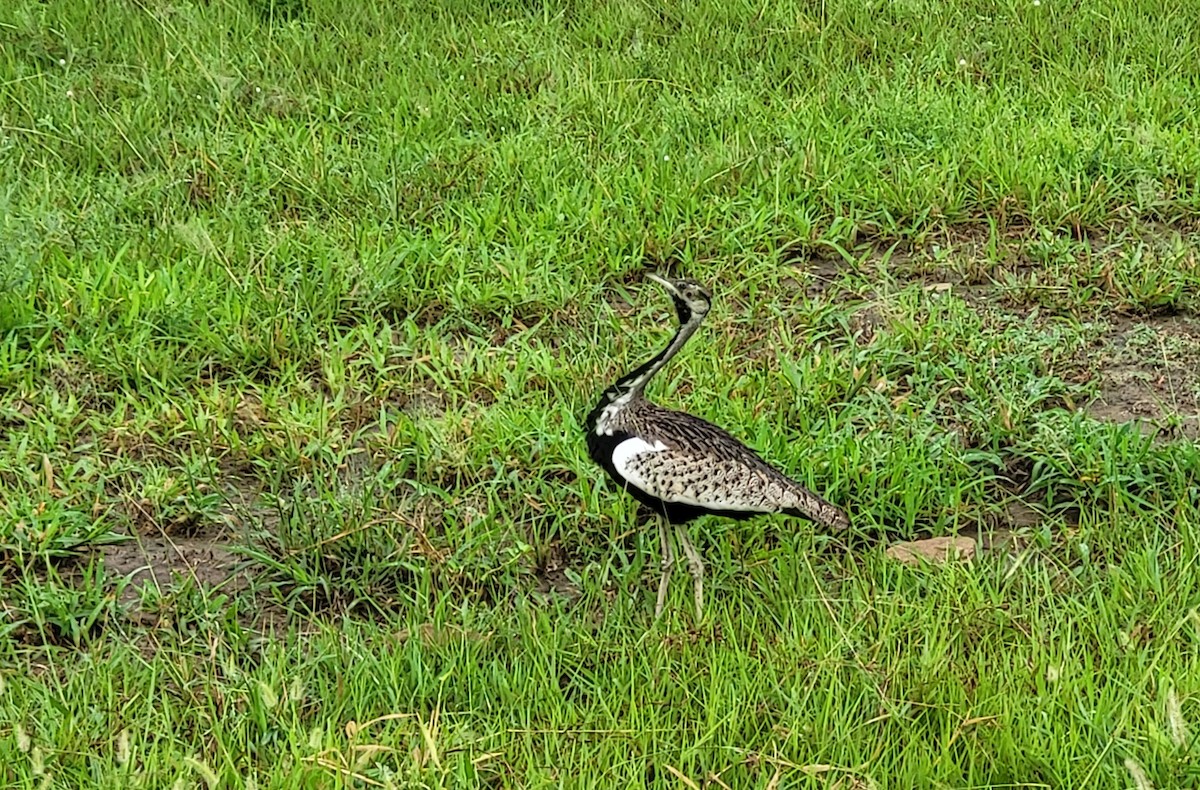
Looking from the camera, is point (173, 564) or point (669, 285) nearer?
point (669, 285)

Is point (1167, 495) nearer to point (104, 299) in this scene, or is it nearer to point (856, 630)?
point (856, 630)

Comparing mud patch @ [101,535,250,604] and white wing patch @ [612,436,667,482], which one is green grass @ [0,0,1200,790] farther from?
white wing patch @ [612,436,667,482]

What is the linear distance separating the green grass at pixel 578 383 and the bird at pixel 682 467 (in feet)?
0.67

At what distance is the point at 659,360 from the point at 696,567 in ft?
1.80

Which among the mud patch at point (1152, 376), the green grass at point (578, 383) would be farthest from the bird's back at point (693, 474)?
the mud patch at point (1152, 376)

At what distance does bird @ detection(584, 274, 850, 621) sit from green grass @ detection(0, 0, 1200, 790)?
0.20m

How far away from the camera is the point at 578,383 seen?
188 inches

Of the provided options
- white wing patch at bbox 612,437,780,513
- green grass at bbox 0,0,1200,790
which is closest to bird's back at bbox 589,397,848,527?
white wing patch at bbox 612,437,780,513

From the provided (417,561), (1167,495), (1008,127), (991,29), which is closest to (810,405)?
(1167,495)

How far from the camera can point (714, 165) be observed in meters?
6.02

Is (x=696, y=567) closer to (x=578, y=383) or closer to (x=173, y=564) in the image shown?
(x=578, y=383)

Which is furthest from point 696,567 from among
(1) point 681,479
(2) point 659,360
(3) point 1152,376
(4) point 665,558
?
(3) point 1152,376

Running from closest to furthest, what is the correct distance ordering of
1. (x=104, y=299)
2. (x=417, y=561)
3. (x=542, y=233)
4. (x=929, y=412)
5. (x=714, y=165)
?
1. (x=417, y=561)
2. (x=929, y=412)
3. (x=104, y=299)
4. (x=542, y=233)
5. (x=714, y=165)

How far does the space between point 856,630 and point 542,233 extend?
8.37 feet
